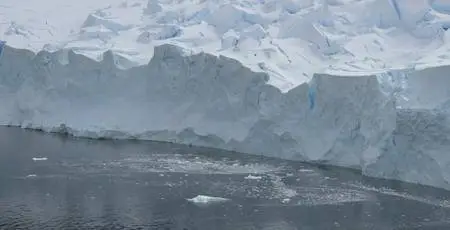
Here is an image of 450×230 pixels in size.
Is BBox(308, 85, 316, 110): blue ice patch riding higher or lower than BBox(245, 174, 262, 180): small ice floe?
higher

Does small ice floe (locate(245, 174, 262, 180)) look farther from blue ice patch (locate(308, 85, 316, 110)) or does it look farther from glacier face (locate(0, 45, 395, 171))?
blue ice patch (locate(308, 85, 316, 110))

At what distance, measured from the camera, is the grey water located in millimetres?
8859

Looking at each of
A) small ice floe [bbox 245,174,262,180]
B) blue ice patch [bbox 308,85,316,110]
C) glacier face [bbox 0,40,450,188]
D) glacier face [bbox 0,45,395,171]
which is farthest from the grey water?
blue ice patch [bbox 308,85,316,110]

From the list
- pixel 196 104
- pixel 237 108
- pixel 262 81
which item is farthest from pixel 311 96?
pixel 196 104

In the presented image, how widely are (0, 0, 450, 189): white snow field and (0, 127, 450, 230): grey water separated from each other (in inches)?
24.5

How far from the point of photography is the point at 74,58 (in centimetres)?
1595

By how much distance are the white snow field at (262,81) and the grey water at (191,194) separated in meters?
0.62

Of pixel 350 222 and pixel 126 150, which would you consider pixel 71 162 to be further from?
pixel 350 222

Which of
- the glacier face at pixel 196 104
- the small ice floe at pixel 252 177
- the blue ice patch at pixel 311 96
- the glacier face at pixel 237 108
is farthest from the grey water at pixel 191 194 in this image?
the blue ice patch at pixel 311 96

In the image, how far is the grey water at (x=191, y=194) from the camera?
886 cm

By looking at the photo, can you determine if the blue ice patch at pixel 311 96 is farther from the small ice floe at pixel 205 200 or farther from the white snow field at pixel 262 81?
the small ice floe at pixel 205 200

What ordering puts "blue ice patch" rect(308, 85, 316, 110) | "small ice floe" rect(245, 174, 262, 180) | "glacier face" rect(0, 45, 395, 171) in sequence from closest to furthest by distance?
"small ice floe" rect(245, 174, 262, 180) → "glacier face" rect(0, 45, 395, 171) → "blue ice patch" rect(308, 85, 316, 110)

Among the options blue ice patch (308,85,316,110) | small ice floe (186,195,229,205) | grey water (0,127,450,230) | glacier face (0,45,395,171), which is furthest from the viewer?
blue ice patch (308,85,316,110)

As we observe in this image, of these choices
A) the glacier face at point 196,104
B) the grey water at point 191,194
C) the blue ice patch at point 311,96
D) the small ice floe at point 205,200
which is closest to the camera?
the grey water at point 191,194
